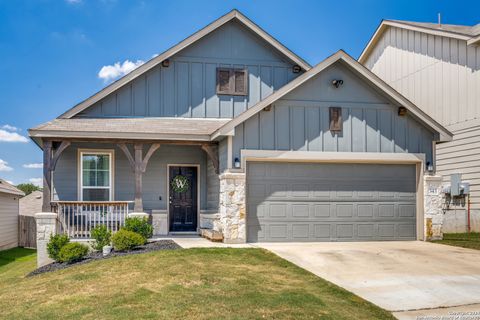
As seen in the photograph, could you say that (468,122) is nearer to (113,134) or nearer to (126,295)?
(113,134)

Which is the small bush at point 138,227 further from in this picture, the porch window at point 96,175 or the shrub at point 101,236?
the porch window at point 96,175

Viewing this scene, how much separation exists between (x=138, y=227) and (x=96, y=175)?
3.18 metres

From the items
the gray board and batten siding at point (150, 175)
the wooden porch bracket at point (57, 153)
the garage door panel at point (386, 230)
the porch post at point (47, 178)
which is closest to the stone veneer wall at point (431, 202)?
the garage door panel at point (386, 230)

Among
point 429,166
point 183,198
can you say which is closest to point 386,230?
point 429,166

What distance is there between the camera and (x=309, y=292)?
25.2 ft

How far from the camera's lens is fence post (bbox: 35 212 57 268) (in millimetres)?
12250

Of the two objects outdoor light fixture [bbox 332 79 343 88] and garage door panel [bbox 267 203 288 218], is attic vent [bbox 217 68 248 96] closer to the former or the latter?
outdoor light fixture [bbox 332 79 343 88]

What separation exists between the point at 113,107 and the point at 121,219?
11.9ft

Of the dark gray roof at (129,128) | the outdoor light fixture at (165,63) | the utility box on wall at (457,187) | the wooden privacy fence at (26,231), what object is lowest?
the wooden privacy fence at (26,231)

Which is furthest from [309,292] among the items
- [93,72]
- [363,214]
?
[93,72]

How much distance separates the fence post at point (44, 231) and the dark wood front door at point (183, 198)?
380 centimetres

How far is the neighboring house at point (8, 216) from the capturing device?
20578 millimetres

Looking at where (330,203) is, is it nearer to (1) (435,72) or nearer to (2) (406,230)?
(2) (406,230)

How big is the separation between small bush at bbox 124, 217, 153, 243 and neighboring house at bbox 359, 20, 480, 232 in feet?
36.0
